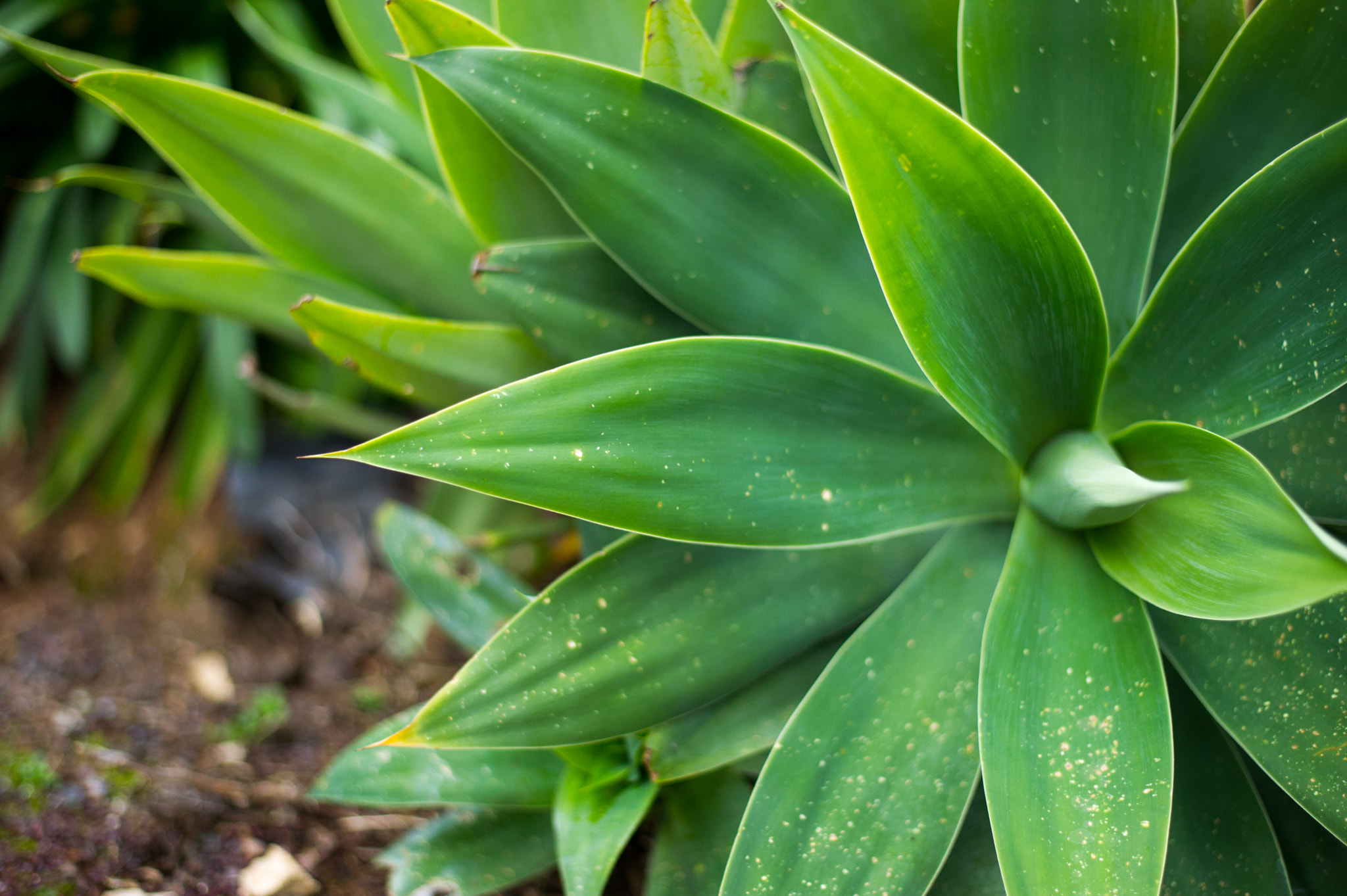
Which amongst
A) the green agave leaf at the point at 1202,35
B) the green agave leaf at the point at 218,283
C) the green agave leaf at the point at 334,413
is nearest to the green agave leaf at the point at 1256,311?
the green agave leaf at the point at 1202,35

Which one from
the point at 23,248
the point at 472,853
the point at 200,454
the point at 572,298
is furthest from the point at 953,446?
the point at 23,248

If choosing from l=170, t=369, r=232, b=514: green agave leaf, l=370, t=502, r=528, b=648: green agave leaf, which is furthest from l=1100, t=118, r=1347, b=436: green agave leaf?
l=170, t=369, r=232, b=514: green agave leaf

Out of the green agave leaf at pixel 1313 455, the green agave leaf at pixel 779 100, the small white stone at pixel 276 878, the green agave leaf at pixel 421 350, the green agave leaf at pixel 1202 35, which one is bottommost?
the small white stone at pixel 276 878

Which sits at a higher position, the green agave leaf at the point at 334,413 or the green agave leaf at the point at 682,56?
the green agave leaf at the point at 682,56

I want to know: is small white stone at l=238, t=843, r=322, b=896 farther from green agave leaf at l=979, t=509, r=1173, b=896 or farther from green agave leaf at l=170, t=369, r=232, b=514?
green agave leaf at l=170, t=369, r=232, b=514

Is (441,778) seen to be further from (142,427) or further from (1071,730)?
(142,427)

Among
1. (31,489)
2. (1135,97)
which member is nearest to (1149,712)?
(1135,97)

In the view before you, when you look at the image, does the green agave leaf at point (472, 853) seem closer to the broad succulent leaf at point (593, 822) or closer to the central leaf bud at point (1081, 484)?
the broad succulent leaf at point (593, 822)
